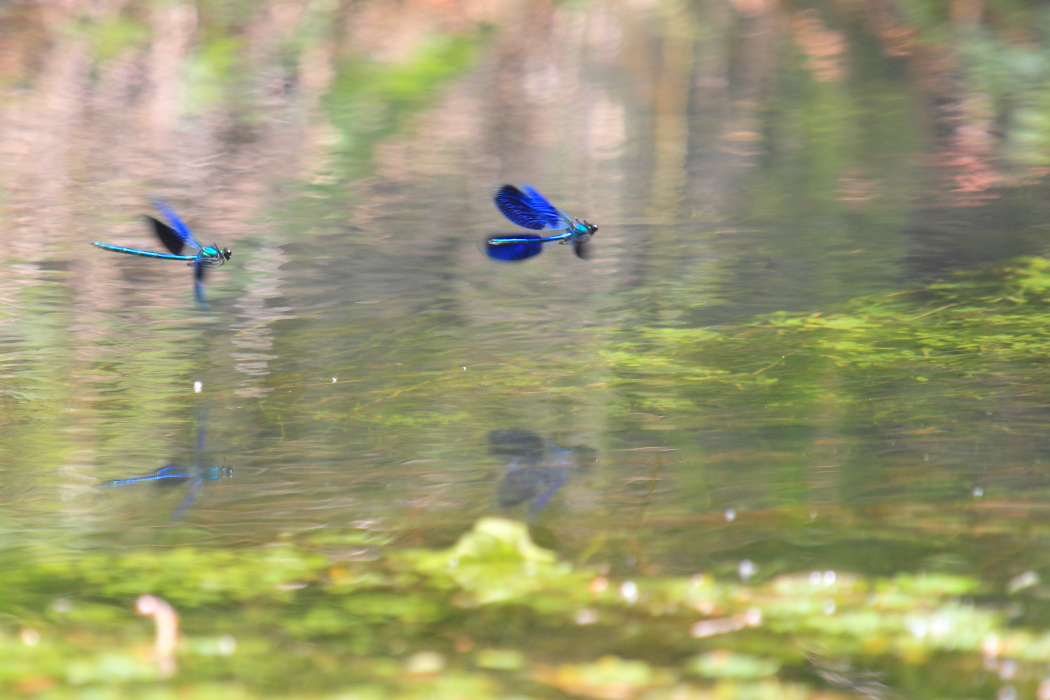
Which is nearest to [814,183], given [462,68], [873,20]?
[462,68]

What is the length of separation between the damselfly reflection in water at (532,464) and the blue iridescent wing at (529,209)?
96 cm

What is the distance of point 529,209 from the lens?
14.8ft

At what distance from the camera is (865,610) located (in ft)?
8.19

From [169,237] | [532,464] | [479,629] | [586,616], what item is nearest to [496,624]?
[479,629]

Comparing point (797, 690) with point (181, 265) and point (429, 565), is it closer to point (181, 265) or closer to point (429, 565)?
point (429, 565)

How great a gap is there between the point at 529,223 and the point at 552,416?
34.3 inches

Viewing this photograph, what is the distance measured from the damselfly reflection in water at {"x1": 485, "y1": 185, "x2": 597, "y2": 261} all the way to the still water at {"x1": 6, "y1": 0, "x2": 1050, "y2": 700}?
0.43 meters

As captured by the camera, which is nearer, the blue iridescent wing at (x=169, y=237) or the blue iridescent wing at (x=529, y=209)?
the blue iridescent wing at (x=529, y=209)

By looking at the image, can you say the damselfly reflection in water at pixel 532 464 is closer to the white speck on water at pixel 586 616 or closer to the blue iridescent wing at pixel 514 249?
the white speck on water at pixel 586 616

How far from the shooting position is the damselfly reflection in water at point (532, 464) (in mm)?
3294

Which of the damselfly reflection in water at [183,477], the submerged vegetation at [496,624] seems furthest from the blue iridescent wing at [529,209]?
the submerged vegetation at [496,624]

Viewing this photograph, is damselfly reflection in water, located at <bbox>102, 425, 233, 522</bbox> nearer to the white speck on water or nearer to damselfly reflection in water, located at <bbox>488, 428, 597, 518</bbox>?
damselfly reflection in water, located at <bbox>488, 428, 597, 518</bbox>

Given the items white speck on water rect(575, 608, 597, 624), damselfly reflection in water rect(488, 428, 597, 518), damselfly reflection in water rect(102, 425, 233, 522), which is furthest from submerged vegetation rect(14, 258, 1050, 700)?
damselfly reflection in water rect(102, 425, 233, 522)

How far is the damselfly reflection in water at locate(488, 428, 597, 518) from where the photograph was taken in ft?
10.8
